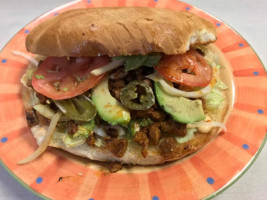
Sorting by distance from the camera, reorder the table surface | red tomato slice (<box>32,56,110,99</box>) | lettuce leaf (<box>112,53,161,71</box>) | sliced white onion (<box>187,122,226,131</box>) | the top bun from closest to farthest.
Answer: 1. the top bun
2. lettuce leaf (<box>112,53,161,71</box>)
3. red tomato slice (<box>32,56,110,99</box>)
4. sliced white onion (<box>187,122,226,131</box>)
5. the table surface

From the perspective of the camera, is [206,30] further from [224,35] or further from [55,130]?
[55,130]

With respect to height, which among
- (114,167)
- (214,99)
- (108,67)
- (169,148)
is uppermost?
(108,67)

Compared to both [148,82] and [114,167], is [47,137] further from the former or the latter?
[148,82]

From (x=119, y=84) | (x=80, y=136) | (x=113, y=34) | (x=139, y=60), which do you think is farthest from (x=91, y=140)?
(x=113, y=34)

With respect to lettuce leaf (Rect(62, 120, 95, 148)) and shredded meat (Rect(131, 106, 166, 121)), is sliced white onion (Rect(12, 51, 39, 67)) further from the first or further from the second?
shredded meat (Rect(131, 106, 166, 121))

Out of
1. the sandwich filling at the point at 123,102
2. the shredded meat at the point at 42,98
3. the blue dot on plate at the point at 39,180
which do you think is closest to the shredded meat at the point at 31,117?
the sandwich filling at the point at 123,102

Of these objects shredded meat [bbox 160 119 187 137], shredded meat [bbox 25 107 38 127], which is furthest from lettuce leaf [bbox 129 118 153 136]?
shredded meat [bbox 25 107 38 127]
